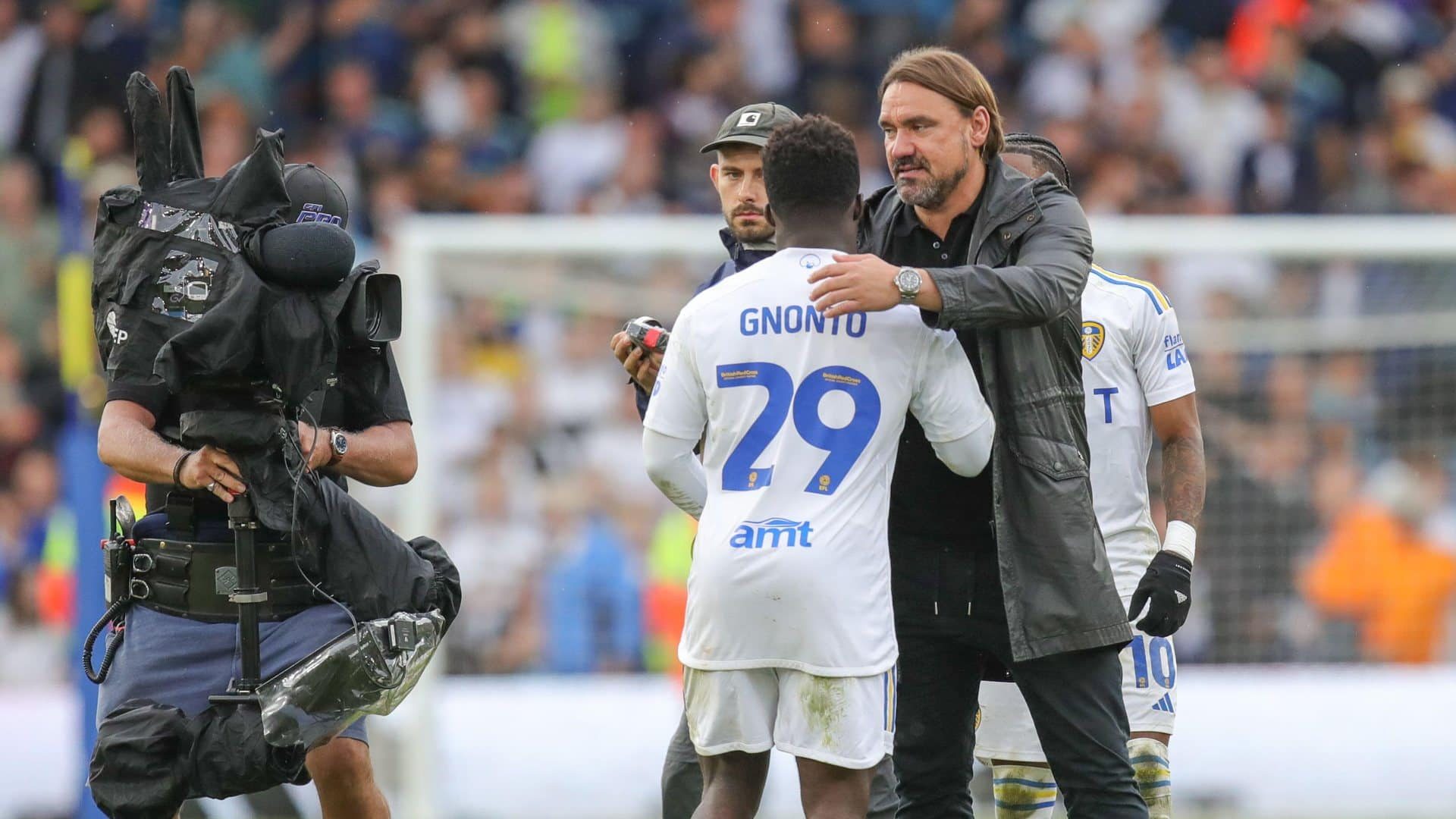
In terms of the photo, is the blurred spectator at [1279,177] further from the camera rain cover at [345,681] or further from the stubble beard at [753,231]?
the camera rain cover at [345,681]

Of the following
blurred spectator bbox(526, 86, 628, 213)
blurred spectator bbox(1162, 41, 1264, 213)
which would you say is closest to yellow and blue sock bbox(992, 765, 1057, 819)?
blurred spectator bbox(526, 86, 628, 213)

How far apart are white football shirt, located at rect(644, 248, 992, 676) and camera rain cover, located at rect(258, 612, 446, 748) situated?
710 mm

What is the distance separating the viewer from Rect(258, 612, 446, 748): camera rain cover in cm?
426

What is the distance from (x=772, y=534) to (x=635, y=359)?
2.74 ft

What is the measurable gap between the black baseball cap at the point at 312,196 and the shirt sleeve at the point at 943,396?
1459 millimetres

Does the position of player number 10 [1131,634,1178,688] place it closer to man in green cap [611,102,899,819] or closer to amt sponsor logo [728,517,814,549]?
man in green cap [611,102,899,819]

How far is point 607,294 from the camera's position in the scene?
9352 millimetres

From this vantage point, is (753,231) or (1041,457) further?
(753,231)

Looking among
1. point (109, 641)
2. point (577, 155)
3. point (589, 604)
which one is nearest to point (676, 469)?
point (109, 641)

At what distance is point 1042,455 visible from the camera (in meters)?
4.44

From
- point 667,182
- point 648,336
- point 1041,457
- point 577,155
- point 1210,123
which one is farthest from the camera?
point 1210,123

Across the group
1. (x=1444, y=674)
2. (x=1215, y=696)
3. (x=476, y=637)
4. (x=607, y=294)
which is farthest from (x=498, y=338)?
(x=1444, y=674)

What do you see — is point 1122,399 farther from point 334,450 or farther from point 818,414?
point 334,450

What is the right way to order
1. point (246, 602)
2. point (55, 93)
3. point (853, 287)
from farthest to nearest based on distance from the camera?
point (55, 93), point (246, 602), point (853, 287)
